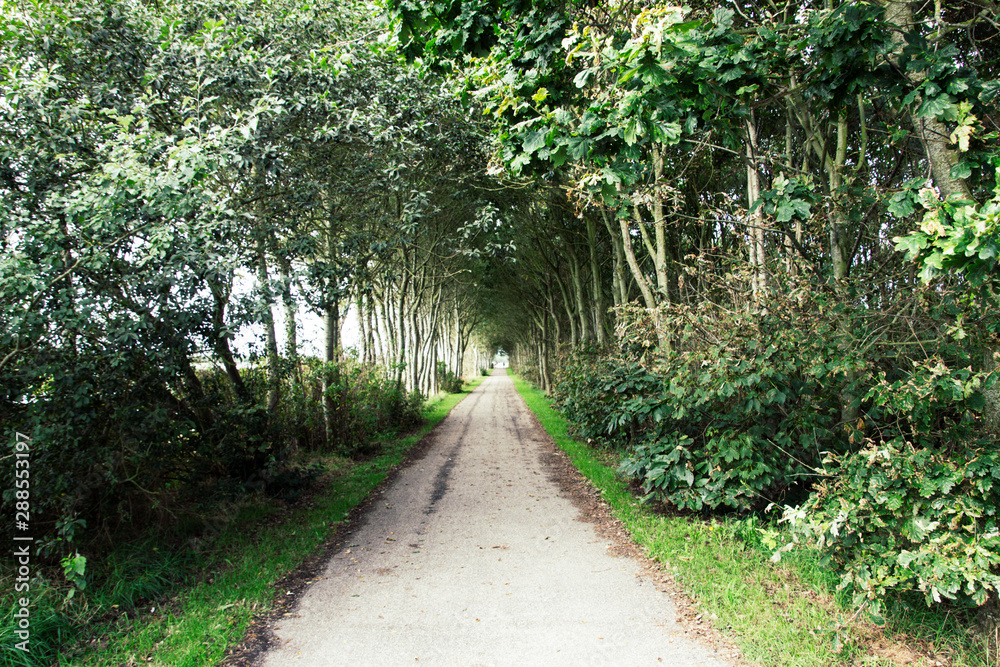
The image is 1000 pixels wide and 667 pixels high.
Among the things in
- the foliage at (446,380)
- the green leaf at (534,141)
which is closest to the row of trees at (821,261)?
the green leaf at (534,141)

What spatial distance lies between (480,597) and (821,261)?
5534 mm

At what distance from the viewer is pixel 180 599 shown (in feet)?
15.4

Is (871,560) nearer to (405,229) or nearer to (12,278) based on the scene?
(12,278)

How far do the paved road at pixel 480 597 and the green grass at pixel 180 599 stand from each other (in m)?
0.48

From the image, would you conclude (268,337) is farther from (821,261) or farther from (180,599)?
(821,261)

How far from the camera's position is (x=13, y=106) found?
4.96 metres

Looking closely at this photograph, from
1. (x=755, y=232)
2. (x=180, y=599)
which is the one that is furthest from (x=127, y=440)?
(x=755, y=232)

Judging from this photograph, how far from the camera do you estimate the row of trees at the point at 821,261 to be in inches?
127

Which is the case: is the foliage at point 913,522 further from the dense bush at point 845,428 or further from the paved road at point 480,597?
the paved road at point 480,597

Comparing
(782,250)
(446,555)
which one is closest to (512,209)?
(782,250)

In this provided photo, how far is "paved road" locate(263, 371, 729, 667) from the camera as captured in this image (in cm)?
379

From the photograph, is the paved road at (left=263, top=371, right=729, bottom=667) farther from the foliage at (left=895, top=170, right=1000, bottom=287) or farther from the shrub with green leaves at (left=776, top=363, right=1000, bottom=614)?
the foliage at (left=895, top=170, right=1000, bottom=287)

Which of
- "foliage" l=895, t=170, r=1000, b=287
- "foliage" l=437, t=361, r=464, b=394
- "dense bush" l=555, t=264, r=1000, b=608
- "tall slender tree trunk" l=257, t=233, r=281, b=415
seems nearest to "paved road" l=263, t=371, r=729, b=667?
"dense bush" l=555, t=264, r=1000, b=608

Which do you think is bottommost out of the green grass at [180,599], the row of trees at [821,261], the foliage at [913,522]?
the green grass at [180,599]
